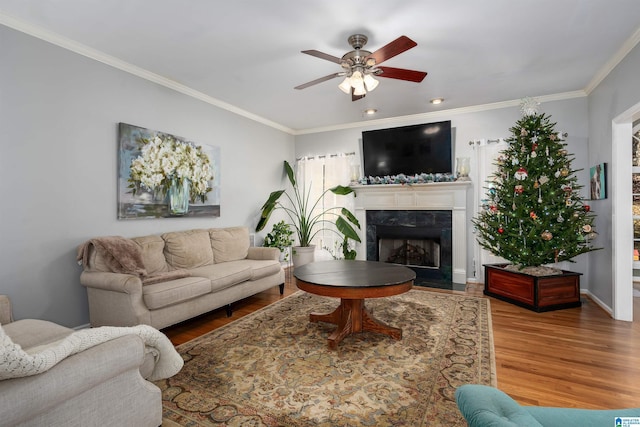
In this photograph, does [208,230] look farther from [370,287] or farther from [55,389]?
[55,389]

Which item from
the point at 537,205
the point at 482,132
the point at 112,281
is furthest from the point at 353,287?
the point at 482,132

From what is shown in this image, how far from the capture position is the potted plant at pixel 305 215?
17.2 ft

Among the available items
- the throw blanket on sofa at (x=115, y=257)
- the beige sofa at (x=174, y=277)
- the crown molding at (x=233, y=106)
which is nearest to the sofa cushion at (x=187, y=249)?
the beige sofa at (x=174, y=277)

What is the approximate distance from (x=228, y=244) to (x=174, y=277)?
1.17 m

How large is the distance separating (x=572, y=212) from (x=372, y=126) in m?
3.22

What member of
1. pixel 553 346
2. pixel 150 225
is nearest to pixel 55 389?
pixel 150 225

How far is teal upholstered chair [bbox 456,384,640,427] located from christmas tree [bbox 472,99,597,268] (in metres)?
3.35

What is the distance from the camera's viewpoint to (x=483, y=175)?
481 cm

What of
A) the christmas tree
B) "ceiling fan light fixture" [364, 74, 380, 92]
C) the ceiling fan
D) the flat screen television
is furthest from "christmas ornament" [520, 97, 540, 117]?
"ceiling fan light fixture" [364, 74, 380, 92]

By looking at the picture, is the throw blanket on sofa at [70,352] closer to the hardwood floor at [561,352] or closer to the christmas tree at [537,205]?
the hardwood floor at [561,352]

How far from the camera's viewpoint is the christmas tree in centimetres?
369

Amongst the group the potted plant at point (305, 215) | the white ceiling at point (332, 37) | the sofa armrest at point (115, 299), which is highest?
the white ceiling at point (332, 37)

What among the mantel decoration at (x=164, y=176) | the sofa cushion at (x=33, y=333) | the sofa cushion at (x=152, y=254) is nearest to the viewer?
the sofa cushion at (x=33, y=333)

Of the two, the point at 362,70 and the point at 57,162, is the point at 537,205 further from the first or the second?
the point at 57,162
